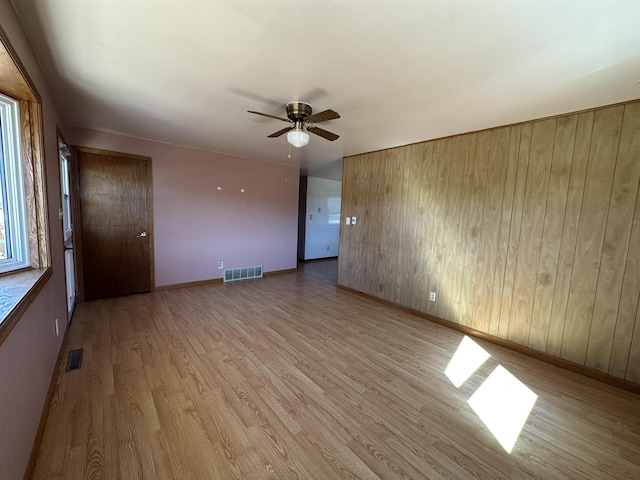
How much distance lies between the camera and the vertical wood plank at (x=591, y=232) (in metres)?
2.23

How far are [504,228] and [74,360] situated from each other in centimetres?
429

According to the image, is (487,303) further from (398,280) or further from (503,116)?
(503,116)

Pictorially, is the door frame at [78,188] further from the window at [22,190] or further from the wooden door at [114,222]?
the window at [22,190]

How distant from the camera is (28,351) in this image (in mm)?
1433

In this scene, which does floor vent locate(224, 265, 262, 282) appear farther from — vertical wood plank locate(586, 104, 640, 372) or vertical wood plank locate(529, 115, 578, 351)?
vertical wood plank locate(586, 104, 640, 372)

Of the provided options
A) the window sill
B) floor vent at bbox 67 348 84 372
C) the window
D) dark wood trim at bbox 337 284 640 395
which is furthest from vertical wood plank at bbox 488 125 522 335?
floor vent at bbox 67 348 84 372

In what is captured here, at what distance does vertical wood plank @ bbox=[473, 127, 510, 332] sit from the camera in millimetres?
2818

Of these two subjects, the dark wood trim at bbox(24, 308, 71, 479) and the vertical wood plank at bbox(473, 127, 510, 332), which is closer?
the dark wood trim at bbox(24, 308, 71, 479)

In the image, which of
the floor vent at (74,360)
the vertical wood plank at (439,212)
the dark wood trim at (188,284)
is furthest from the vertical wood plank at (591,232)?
the dark wood trim at (188,284)

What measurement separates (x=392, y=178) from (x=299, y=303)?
7.50 feet

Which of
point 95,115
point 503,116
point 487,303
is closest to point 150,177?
point 95,115

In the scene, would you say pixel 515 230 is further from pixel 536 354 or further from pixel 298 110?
pixel 298 110

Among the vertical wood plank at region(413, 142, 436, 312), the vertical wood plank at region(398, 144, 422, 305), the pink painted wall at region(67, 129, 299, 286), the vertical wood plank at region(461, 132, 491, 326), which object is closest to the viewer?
the vertical wood plank at region(461, 132, 491, 326)

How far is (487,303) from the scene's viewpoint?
298 cm
